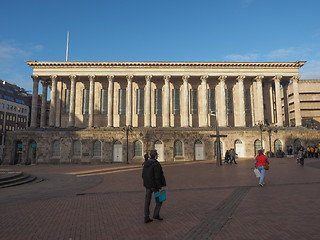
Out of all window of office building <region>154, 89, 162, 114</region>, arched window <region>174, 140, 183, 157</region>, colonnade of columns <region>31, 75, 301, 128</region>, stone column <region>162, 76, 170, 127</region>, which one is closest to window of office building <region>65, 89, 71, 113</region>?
colonnade of columns <region>31, 75, 301, 128</region>

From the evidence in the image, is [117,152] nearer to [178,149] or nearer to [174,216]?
[178,149]

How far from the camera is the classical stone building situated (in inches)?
1352

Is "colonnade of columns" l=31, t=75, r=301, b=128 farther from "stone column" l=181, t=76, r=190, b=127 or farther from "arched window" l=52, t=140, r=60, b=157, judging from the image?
"arched window" l=52, t=140, r=60, b=157

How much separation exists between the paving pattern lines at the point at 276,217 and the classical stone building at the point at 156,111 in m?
25.0

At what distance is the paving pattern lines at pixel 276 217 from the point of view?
16.6 ft

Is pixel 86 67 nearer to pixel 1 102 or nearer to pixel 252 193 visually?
pixel 252 193

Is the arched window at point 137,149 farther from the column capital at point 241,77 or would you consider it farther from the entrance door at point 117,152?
the column capital at point 241,77

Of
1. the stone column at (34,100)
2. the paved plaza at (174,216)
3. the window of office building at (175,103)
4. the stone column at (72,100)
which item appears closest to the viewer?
the paved plaza at (174,216)

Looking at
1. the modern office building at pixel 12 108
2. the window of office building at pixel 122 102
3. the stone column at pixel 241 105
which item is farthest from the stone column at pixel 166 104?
the modern office building at pixel 12 108

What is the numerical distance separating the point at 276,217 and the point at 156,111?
3583 centimetres

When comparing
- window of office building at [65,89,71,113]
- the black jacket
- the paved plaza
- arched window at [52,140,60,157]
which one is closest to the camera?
the paved plaza

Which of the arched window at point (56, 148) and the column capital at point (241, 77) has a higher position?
the column capital at point (241, 77)

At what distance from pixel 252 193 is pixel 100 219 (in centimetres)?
656

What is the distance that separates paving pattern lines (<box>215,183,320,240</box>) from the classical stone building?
25.0 m
